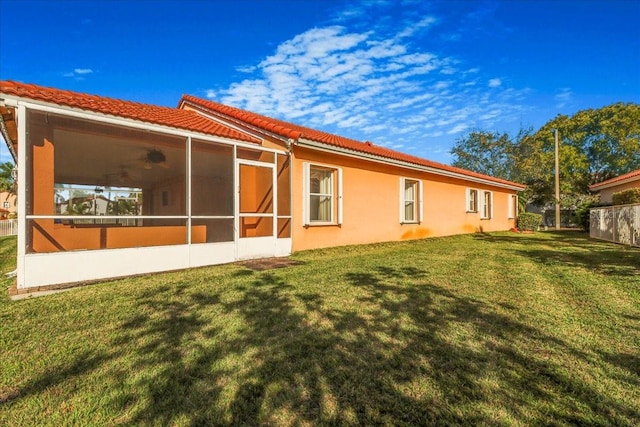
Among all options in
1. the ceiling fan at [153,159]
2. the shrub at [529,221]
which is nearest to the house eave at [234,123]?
the ceiling fan at [153,159]

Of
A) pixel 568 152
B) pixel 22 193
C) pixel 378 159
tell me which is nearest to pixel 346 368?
pixel 22 193

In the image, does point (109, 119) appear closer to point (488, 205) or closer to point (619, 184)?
point (488, 205)

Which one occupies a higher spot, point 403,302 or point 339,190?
point 339,190

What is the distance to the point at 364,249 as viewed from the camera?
8805 mm

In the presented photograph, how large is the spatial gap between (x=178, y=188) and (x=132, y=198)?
1.50 metres

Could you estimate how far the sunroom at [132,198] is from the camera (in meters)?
5.21

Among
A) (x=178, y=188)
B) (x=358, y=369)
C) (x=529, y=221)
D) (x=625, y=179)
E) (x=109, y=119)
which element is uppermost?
(x=625, y=179)

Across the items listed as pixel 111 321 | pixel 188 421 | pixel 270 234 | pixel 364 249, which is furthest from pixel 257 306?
pixel 364 249

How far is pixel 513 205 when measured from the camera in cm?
2017

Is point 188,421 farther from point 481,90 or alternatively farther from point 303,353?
point 481,90

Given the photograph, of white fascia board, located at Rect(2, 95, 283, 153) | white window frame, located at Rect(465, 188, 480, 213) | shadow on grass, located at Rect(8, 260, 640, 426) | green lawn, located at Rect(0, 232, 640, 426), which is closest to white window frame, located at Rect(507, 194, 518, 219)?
white window frame, located at Rect(465, 188, 480, 213)

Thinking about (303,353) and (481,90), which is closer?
(303,353)

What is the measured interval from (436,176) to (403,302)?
34.2 ft

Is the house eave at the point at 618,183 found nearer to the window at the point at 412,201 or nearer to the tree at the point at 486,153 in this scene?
the tree at the point at 486,153
